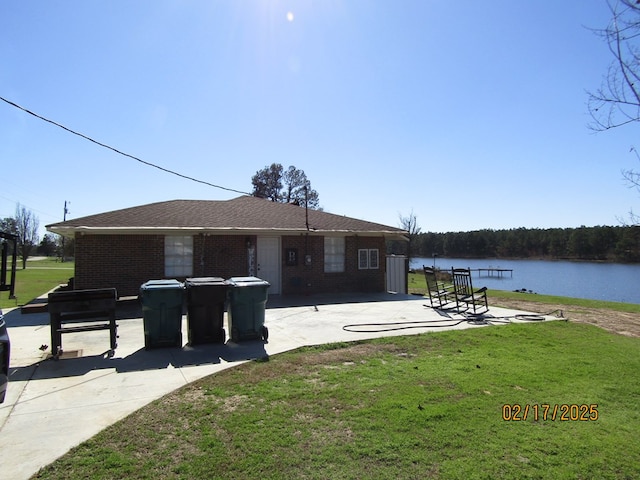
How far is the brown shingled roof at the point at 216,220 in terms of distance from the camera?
1256cm

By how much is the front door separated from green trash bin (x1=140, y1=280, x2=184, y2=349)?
742cm

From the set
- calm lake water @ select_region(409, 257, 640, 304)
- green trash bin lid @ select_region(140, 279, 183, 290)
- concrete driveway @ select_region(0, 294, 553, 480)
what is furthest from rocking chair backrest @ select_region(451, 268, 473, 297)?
calm lake water @ select_region(409, 257, 640, 304)

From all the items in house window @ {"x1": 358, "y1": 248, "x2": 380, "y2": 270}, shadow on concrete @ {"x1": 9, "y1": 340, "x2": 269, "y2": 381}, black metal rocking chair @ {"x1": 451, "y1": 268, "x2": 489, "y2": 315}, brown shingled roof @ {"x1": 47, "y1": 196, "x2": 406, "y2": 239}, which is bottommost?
shadow on concrete @ {"x1": 9, "y1": 340, "x2": 269, "y2": 381}

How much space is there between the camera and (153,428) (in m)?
3.87

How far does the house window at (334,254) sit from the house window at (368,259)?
0.81 metres

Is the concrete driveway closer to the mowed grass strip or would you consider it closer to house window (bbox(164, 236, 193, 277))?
the mowed grass strip

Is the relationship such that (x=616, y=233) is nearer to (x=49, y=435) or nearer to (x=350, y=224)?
(x=350, y=224)

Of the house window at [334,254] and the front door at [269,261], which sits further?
the house window at [334,254]

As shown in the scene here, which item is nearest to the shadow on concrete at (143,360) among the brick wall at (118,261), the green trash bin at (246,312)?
the green trash bin at (246,312)

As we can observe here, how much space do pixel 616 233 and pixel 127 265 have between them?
296ft

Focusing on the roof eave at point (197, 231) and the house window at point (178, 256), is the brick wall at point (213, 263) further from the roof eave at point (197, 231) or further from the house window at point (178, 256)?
the roof eave at point (197, 231)

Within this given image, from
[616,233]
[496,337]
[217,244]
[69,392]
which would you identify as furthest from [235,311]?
[616,233]

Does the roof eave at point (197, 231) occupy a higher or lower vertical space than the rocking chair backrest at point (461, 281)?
higher

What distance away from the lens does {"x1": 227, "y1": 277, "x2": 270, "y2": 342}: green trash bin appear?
7727 millimetres
